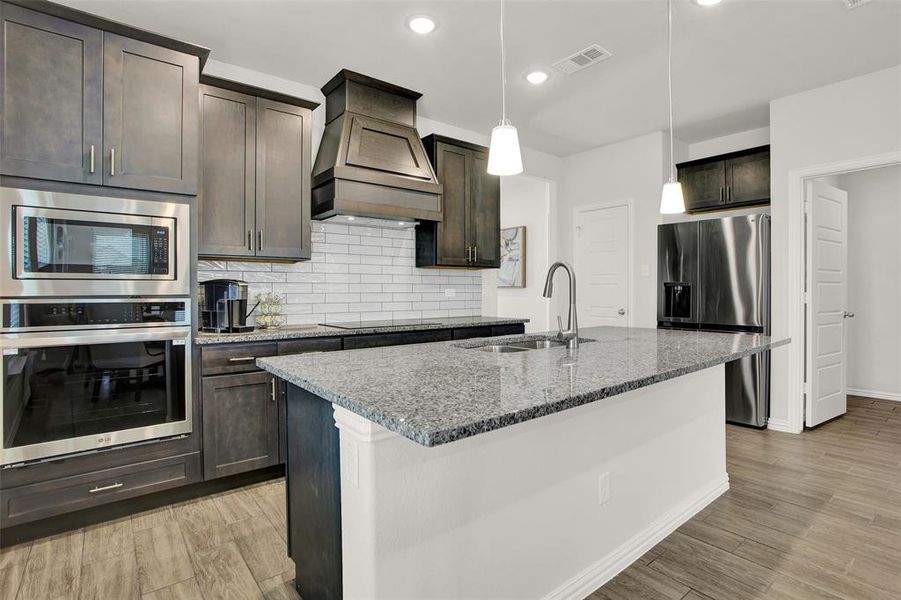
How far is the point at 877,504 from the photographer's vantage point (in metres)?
2.54

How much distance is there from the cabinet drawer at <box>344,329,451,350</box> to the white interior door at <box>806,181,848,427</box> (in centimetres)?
302

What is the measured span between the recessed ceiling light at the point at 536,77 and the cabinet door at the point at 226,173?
1893 millimetres

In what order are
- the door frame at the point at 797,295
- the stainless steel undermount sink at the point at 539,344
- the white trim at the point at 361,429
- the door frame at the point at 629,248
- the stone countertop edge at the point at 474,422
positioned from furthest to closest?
the door frame at the point at 629,248, the door frame at the point at 797,295, the stainless steel undermount sink at the point at 539,344, the white trim at the point at 361,429, the stone countertop edge at the point at 474,422

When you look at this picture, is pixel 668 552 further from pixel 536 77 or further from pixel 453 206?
pixel 536 77

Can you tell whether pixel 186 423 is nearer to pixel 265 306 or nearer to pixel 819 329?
pixel 265 306

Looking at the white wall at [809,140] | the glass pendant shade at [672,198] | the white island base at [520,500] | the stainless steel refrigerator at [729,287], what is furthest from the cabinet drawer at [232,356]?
the white wall at [809,140]

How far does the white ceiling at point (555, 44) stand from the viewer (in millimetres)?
2594

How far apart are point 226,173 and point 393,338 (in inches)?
58.6

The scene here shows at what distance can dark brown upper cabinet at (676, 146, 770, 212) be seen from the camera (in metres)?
4.26

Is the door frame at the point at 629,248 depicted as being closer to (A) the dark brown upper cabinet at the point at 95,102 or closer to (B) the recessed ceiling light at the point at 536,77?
(B) the recessed ceiling light at the point at 536,77

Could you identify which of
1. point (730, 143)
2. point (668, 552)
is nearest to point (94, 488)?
point (668, 552)

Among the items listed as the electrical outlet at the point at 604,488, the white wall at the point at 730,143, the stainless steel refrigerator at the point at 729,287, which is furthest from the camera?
the white wall at the point at 730,143

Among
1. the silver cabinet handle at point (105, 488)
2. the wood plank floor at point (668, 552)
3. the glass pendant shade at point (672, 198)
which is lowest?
the wood plank floor at point (668, 552)

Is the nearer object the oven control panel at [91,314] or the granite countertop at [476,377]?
the granite countertop at [476,377]
